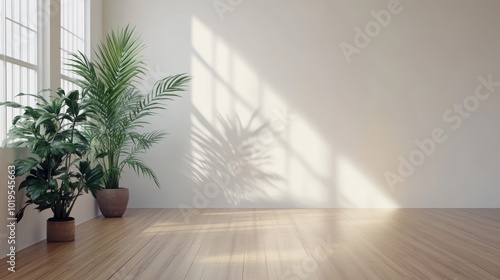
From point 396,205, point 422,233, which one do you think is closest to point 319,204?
point 396,205

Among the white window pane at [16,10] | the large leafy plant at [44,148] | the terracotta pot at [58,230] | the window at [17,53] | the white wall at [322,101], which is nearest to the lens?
the large leafy plant at [44,148]

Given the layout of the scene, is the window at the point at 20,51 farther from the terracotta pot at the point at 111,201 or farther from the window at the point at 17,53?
the terracotta pot at the point at 111,201

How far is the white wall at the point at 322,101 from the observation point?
265 inches

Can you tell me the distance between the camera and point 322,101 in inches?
268

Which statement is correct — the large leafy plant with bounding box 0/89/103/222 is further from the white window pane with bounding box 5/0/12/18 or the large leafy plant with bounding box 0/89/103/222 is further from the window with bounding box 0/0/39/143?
the white window pane with bounding box 5/0/12/18

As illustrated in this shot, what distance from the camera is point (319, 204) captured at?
22.2ft

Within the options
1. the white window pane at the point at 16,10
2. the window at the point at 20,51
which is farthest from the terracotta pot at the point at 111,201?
the white window pane at the point at 16,10

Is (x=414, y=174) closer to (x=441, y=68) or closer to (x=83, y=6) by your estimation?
(x=441, y=68)

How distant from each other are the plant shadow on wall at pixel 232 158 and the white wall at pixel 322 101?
0.02 m

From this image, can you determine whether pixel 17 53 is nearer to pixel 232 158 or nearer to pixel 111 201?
pixel 111 201

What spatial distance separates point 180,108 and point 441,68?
135 inches

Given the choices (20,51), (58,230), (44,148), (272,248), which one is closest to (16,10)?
(20,51)

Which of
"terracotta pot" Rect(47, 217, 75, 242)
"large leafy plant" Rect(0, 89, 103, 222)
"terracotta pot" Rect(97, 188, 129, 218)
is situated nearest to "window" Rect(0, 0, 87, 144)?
"large leafy plant" Rect(0, 89, 103, 222)

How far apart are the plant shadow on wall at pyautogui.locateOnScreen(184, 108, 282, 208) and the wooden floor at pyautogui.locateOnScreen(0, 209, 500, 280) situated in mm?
708
